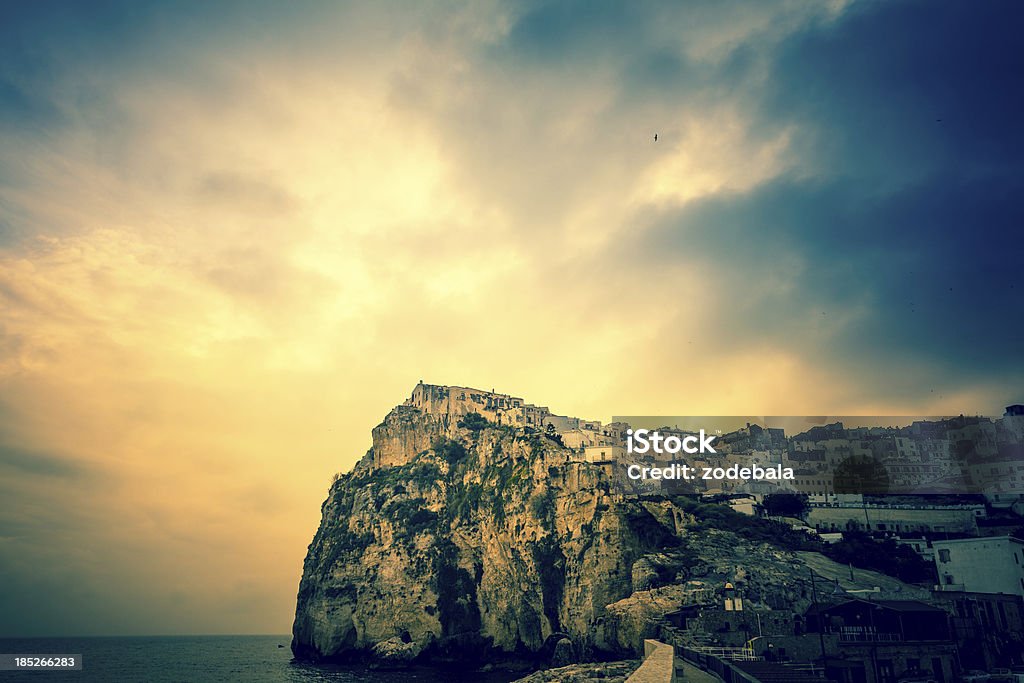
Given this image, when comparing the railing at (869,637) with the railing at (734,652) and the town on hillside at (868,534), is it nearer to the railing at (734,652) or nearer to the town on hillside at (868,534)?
the town on hillside at (868,534)

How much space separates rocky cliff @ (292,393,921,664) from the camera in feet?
205

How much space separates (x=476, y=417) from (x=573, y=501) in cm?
4349

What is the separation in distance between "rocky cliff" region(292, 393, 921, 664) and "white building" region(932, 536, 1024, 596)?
504 inches

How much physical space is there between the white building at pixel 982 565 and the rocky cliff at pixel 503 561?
12.8m

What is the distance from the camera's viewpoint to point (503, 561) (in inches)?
3248

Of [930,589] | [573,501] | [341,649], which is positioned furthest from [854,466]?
[341,649]

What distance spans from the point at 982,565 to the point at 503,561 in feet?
170

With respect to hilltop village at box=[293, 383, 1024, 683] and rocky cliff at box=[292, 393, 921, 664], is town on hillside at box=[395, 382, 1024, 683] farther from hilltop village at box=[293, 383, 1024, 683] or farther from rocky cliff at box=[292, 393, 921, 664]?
rocky cliff at box=[292, 393, 921, 664]

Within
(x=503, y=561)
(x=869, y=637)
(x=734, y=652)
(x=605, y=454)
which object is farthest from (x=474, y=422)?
(x=869, y=637)

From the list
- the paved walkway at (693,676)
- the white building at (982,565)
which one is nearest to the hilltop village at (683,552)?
the white building at (982,565)

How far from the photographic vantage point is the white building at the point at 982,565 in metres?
51.2

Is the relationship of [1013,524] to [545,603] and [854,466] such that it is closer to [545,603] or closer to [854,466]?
[854,466]

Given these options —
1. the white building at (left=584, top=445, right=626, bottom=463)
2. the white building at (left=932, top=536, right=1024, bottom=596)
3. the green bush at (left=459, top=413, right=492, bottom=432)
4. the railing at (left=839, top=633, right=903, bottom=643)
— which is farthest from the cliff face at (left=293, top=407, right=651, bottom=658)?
the white building at (left=932, top=536, right=1024, bottom=596)

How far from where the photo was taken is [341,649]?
87125mm
